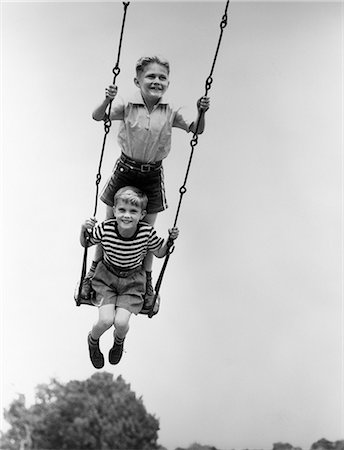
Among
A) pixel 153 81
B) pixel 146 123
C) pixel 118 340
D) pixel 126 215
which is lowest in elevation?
pixel 118 340

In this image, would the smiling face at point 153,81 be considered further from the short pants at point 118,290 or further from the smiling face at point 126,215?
the short pants at point 118,290

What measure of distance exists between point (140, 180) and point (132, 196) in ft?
0.36

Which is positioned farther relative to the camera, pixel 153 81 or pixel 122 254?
pixel 122 254

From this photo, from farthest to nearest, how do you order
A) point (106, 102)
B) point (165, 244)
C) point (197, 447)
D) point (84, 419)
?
point (197, 447)
point (84, 419)
point (165, 244)
point (106, 102)

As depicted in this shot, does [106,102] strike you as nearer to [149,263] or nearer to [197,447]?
[149,263]

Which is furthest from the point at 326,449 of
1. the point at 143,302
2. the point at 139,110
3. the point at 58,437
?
the point at 139,110

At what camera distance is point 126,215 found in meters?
3.61

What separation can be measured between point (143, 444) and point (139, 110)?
641 centimetres

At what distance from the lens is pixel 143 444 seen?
9078mm

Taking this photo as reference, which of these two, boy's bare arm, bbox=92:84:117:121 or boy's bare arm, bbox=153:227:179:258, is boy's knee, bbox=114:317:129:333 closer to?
boy's bare arm, bbox=153:227:179:258

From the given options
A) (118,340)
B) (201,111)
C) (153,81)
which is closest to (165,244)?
(118,340)

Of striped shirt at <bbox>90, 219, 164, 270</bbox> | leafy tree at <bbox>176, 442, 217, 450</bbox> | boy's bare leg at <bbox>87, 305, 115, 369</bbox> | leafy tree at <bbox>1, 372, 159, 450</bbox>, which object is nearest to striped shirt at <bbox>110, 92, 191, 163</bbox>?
striped shirt at <bbox>90, 219, 164, 270</bbox>

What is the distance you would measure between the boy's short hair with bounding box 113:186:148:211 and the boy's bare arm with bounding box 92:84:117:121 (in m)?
0.37

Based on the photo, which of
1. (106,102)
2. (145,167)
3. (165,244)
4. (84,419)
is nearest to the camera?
(106,102)
